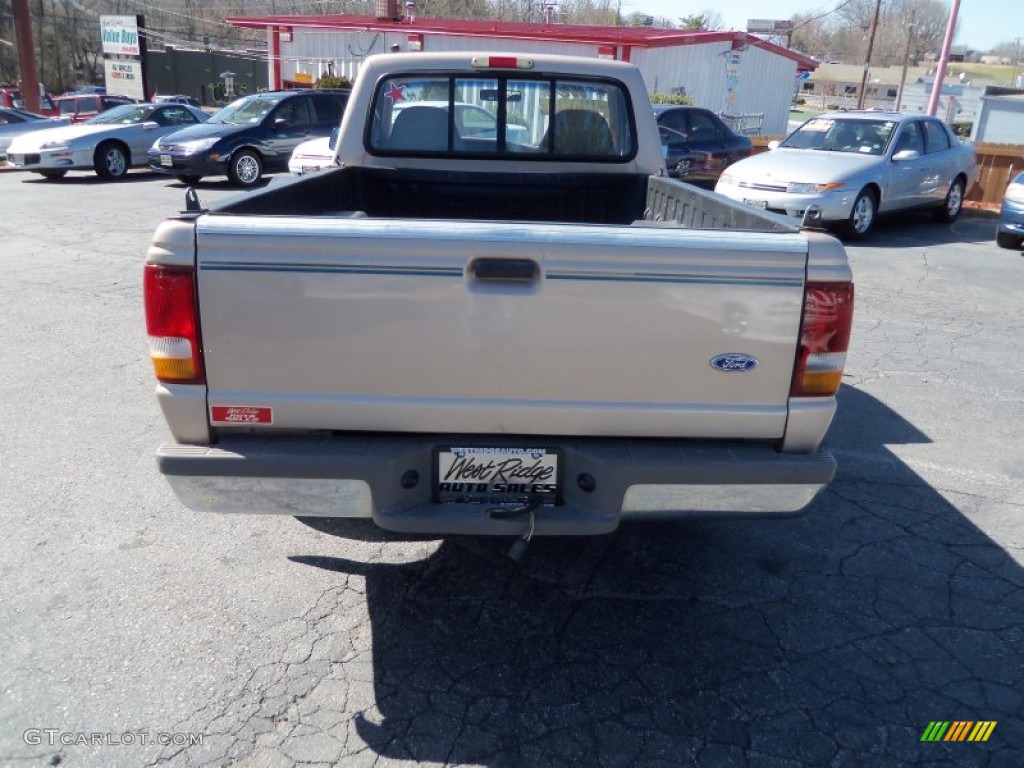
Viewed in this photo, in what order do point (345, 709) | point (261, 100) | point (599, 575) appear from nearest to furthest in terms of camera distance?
point (345, 709) → point (599, 575) → point (261, 100)

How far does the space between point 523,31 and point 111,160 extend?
48.1 ft

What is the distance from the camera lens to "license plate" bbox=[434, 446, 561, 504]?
298cm

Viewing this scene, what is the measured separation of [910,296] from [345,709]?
8.40 meters

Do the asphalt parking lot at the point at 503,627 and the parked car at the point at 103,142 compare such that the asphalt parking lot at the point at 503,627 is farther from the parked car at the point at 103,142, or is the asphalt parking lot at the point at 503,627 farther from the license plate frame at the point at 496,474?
the parked car at the point at 103,142

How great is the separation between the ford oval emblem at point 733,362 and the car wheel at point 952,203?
13.0 m

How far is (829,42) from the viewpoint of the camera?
323 feet

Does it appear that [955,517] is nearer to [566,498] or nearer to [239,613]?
[566,498]

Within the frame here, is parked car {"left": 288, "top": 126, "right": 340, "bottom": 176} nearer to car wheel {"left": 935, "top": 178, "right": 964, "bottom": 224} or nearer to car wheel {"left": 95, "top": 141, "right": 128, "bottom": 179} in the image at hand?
car wheel {"left": 95, "top": 141, "right": 128, "bottom": 179}

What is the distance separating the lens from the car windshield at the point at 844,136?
1280 cm

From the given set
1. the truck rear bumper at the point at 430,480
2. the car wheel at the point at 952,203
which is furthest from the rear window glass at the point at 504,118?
the car wheel at the point at 952,203

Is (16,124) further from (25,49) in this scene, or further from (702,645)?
(702,645)

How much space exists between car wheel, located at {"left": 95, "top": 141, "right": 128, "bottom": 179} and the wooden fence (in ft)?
54.7

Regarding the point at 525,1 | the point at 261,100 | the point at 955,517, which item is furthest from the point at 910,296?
the point at 525,1

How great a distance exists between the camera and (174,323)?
9.11 feet
